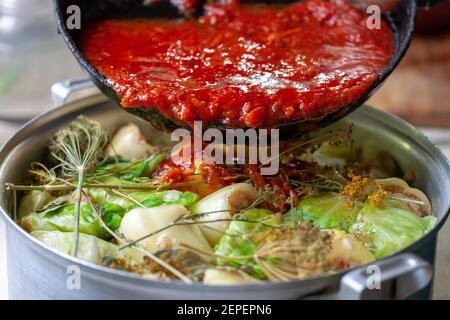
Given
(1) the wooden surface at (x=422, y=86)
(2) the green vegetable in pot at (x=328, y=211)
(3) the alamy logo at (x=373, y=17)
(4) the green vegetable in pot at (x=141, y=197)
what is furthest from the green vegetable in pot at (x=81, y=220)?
(1) the wooden surface at (x=422, y=86)

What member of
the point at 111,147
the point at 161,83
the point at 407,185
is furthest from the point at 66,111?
the point at 407,185

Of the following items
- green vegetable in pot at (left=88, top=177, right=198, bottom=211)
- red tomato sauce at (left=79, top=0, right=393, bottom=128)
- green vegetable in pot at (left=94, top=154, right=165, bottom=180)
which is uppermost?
red tomato sauce at (left=79, top=0, right=393, bottom=128)

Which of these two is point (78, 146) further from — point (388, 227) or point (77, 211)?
point (388, 227)

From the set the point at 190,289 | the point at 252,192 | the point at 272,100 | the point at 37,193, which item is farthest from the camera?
the point at 37,193

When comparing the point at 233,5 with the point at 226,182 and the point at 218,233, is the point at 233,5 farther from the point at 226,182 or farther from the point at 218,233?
the point at 218,233

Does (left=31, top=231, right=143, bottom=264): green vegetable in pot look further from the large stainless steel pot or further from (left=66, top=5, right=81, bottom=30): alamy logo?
(left=66, top=5, right=81, bottom=30): alamy logo

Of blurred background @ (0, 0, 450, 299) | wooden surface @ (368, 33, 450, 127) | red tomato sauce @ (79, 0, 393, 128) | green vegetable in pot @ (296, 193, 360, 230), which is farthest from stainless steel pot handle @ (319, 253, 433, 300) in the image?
wooden surface @ (368, 33, 450, 127)
